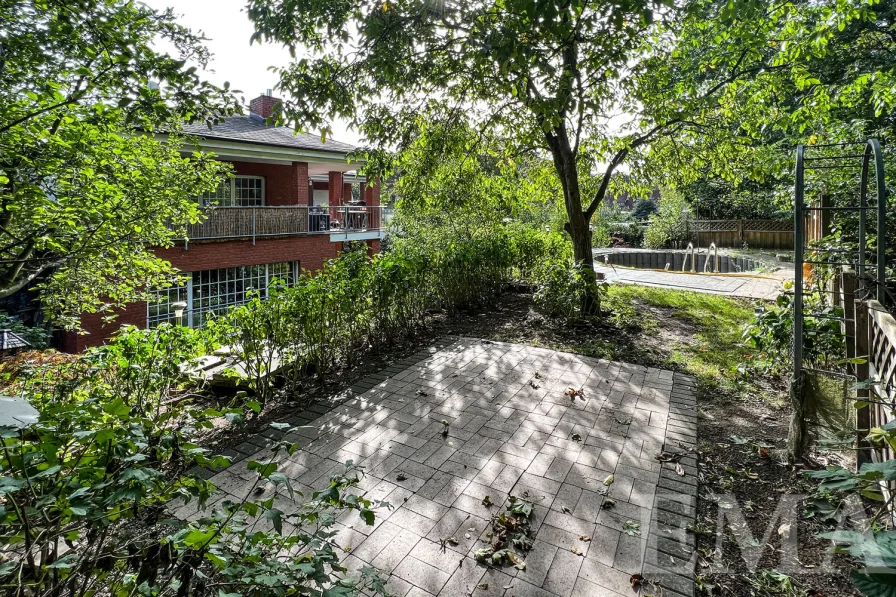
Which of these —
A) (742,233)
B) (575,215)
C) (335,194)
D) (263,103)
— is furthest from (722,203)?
(263,103)

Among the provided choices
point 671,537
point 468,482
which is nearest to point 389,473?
point 468,482

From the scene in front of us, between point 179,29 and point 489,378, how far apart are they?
4680 millimetres

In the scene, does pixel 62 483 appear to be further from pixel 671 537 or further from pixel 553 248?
pixel 553 248

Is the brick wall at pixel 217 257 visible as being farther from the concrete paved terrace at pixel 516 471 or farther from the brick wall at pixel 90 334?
the concrete paved terrace at pixel 516 471

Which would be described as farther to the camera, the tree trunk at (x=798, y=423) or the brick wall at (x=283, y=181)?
the brick wall at (x=283, y=181)

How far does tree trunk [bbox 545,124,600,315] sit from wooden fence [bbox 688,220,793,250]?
54.7 feet

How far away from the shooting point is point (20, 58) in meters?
3.65

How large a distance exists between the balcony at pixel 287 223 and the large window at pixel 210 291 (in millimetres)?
996

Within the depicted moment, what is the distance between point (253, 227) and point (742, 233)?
23171mm

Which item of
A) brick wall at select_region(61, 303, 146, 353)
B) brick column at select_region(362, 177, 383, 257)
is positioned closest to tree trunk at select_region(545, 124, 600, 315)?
brick wall at select_region(61, 303, 146, 353)

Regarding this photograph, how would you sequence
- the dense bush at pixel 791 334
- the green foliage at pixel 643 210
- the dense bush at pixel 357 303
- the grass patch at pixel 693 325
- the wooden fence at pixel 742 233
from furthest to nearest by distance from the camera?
the green foliage at pixel 643 210 → the wooden fence at pixel 742 233 → the grass patch at pixel 693 325 → the dense bush at pixel 357 303 → the dense bush at pixel 791 334

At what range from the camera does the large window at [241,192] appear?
13250 mm

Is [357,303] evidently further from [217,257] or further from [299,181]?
[299,181]

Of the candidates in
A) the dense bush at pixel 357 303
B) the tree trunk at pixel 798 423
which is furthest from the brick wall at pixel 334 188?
the tree trunk at pixel 798 423
